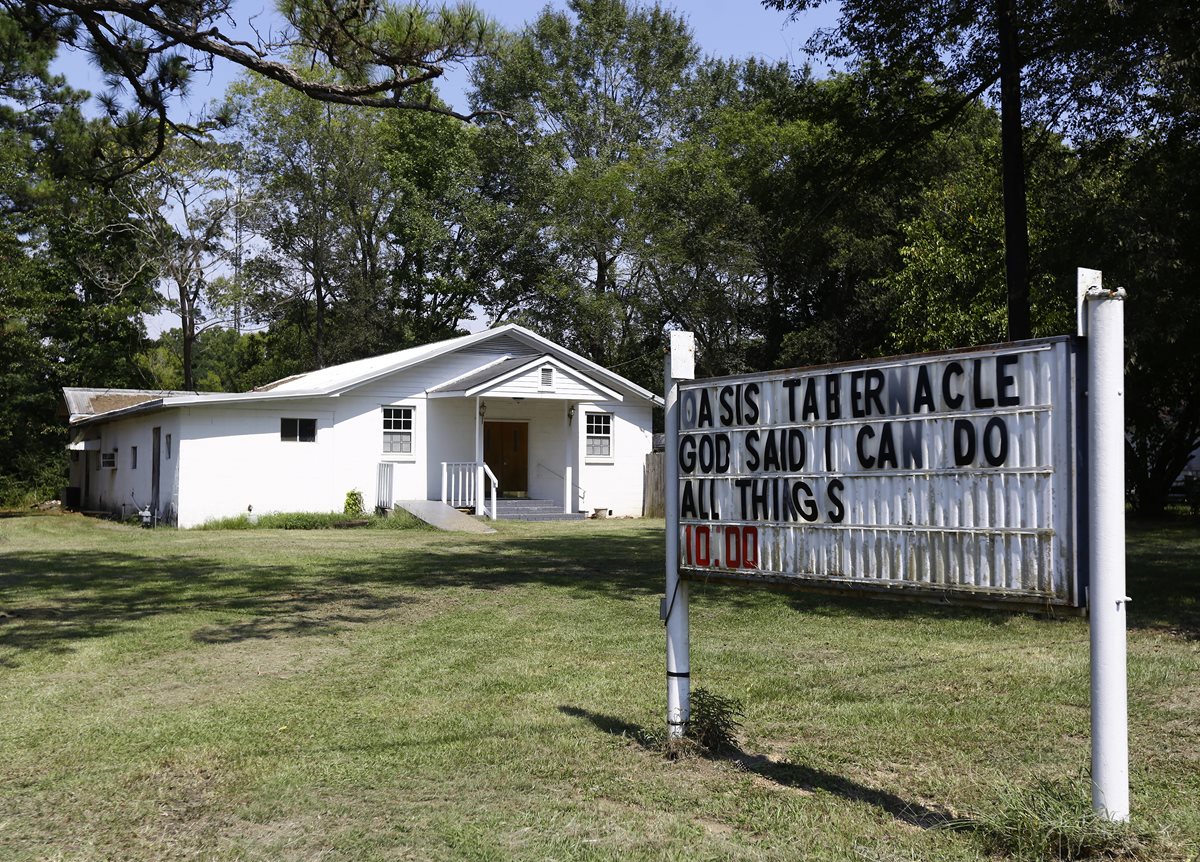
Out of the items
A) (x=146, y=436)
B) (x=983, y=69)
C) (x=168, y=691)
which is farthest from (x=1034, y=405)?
(x=146, y=436)

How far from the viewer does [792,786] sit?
535cm

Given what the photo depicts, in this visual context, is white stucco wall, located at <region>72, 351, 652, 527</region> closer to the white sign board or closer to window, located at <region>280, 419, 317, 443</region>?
window, located at <region>280, 419, 317, 443</region>

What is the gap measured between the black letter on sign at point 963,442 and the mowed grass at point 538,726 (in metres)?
1.38

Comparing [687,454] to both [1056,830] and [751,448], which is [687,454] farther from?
[1056,830]

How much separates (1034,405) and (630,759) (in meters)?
2.72

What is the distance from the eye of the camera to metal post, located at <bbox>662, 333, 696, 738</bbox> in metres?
6.18

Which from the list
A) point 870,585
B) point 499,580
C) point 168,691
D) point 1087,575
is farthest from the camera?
point 499,580

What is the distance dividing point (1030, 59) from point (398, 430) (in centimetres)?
1786

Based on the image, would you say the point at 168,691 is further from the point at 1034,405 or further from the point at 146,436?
the point at 146,436

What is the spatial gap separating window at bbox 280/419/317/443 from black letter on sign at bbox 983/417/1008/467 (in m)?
23.3

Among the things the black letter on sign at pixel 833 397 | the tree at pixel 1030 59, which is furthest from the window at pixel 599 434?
the black letter on sign at pixel 833 397

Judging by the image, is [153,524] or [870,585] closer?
[870,585]

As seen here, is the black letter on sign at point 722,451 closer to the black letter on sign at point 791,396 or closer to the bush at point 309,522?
the black letter on sign at point 791,396

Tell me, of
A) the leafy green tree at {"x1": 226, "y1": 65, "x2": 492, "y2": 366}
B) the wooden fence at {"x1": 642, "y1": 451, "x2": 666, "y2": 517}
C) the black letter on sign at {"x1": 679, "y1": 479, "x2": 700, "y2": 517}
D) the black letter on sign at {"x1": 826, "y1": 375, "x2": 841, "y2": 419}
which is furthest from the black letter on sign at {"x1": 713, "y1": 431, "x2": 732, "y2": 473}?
the leafy green tree at {"x1": 226, "y1": 65, "x2": 492, "y2": 366}
